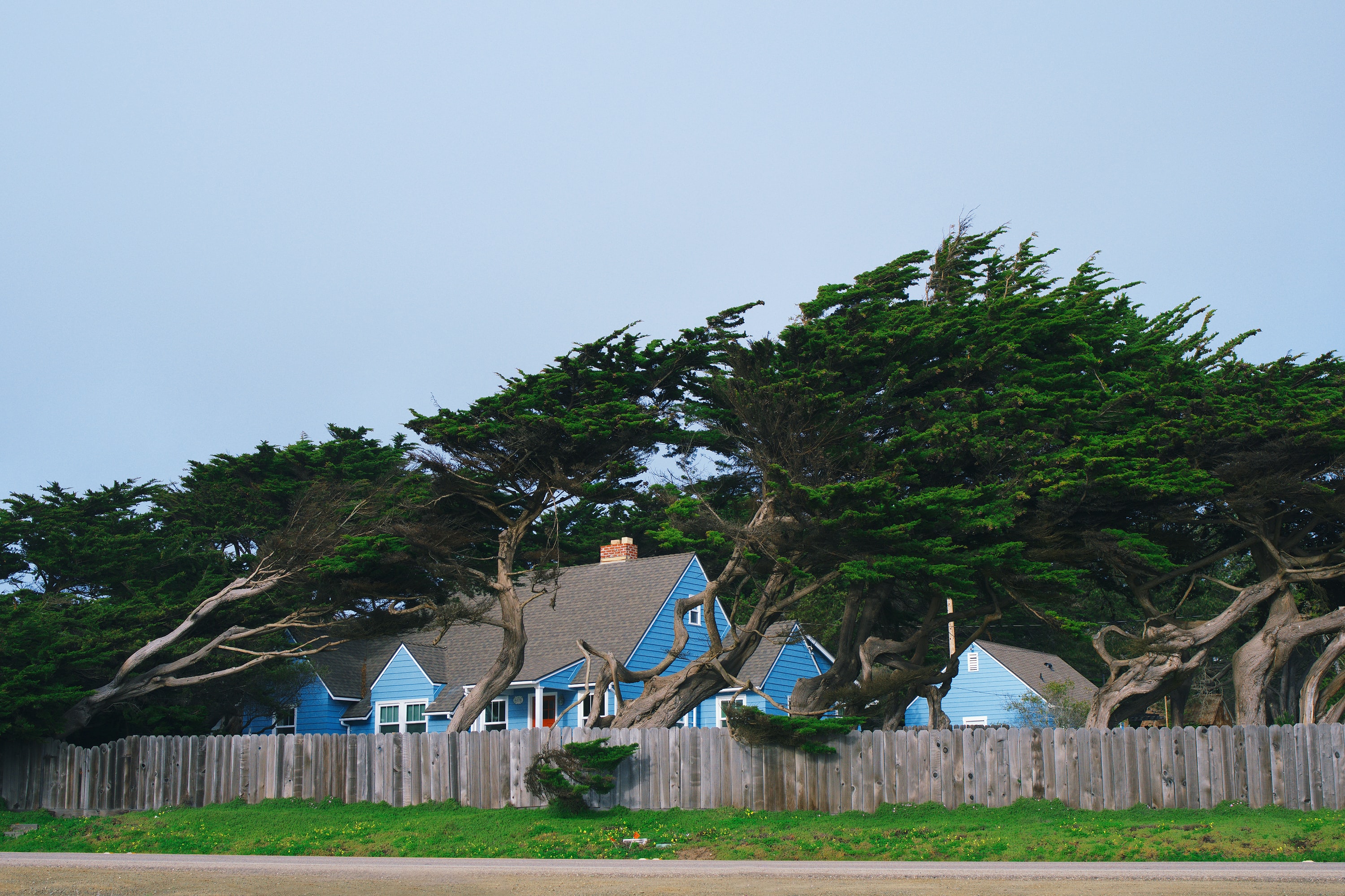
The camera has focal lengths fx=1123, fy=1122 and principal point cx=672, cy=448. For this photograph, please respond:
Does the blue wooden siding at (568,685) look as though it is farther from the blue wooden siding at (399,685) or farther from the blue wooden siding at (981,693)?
the blue wooden siding at (981,693)

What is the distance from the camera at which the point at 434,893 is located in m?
12.1

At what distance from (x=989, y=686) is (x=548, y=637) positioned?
19.0m

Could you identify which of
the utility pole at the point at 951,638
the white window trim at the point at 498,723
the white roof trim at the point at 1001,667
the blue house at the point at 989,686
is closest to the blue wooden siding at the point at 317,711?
the white window trim at the point at 498,723

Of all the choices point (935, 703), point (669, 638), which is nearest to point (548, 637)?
point (669, 638)

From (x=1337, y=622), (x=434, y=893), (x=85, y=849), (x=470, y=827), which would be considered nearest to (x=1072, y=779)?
(x=1337, y=622)

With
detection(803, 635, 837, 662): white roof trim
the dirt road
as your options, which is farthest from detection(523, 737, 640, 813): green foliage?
detection(803, 635, 837, 662): white roof trim

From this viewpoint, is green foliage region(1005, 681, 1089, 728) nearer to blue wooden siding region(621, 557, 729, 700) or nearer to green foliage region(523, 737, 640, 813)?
blue wooden siding region(621, 557, 729, 700)

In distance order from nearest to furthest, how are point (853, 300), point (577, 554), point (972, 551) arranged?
point (972, 551) < point (853, 300) < point (577, 554)

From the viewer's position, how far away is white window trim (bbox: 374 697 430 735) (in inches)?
1330

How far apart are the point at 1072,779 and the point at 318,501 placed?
17057mm

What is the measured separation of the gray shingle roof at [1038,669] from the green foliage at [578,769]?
24.9 m

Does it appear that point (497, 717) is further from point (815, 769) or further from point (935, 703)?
point (815, 769)

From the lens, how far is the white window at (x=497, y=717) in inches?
1287

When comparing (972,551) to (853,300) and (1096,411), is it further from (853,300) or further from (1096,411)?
(853,300)
